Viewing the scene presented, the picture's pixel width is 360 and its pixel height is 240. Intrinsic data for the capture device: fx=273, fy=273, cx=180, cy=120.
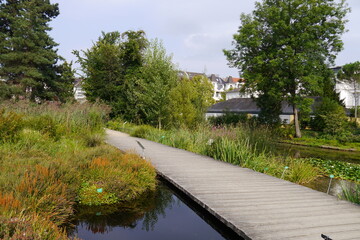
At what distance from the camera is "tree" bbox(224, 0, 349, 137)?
2259 cm

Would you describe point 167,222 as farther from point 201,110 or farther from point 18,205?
point 201,110

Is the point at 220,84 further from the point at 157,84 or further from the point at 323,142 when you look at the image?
the point at 157,84

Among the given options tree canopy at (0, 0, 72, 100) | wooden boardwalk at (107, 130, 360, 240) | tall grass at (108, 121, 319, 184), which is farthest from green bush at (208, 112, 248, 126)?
wooden boardwalk at (107, 130, 360, 240)

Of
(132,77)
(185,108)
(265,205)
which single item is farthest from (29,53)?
(265,205)

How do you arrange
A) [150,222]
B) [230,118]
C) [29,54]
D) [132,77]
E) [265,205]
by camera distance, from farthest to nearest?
[230,118] < [29,54] < [132,77] < [150,222] < [265,205]

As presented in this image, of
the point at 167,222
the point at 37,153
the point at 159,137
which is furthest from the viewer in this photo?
the point at 159,137

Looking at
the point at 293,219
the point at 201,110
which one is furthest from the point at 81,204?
the point at 201,110

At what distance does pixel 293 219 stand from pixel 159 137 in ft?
35.8

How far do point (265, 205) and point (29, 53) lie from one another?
93.9 feet

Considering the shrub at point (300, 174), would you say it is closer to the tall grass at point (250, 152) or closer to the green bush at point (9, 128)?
the tall grass at point (250, 152)

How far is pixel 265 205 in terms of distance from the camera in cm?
429

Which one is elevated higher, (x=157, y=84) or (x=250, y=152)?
(x=157, y=84)

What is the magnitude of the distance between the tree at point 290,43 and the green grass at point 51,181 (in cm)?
1918

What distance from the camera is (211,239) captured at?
13.3 ft
